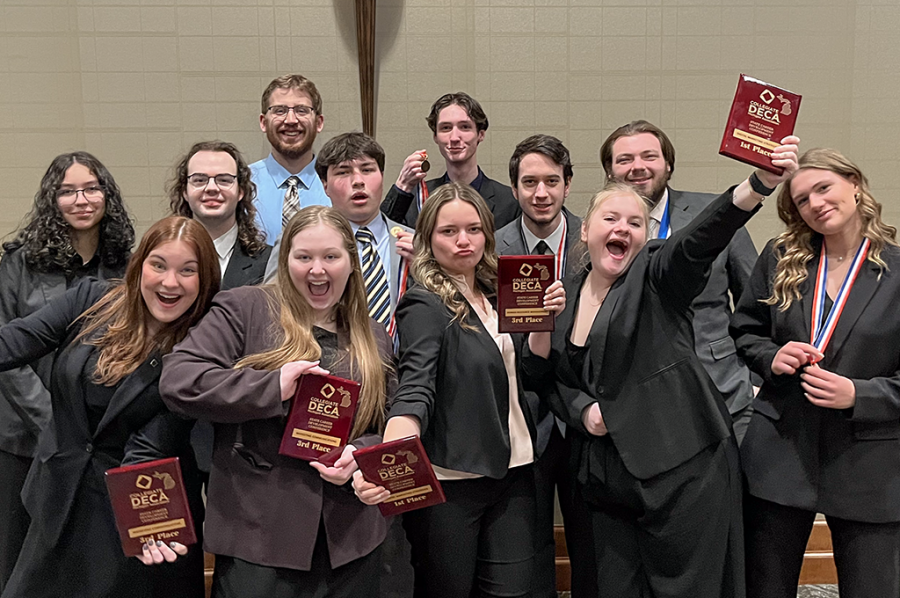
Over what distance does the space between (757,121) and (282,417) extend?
155cm

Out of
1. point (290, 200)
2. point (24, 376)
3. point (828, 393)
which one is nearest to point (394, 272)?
point (290, 200)

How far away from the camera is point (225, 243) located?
318 centimetres

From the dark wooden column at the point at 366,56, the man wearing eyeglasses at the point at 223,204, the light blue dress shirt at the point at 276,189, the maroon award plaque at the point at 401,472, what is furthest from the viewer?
the dark wooden column at the point at 366,56

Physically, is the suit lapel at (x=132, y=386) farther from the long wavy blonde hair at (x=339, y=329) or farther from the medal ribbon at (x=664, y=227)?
the medal ribbon at (x=664, y=227)

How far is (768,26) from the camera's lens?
423 centimetres

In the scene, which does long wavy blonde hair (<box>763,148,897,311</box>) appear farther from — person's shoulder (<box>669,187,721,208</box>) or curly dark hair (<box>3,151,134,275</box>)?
curly dark hair (<box>3,151,134,275</box>)

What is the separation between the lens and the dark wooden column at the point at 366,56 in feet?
13.3

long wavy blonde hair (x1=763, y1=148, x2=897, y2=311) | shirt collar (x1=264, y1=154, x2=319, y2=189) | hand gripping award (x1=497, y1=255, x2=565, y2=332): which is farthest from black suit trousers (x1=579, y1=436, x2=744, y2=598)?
shirt collar (x1=264, y1=154, x2=319, y2=189)

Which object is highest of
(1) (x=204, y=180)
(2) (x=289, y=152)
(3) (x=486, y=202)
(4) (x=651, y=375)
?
(2) (x=289, y=152)

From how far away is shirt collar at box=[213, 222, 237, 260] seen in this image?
125 inches

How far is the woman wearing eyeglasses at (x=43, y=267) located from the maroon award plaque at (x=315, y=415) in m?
1.32

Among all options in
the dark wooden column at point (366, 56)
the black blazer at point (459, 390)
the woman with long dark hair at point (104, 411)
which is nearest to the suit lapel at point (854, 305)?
the black blazer at point (459, 390)

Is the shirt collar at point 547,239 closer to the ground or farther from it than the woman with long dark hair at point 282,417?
Answer: farther from it

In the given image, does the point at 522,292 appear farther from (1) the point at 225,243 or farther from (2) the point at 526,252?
(1) the point at 225,243
